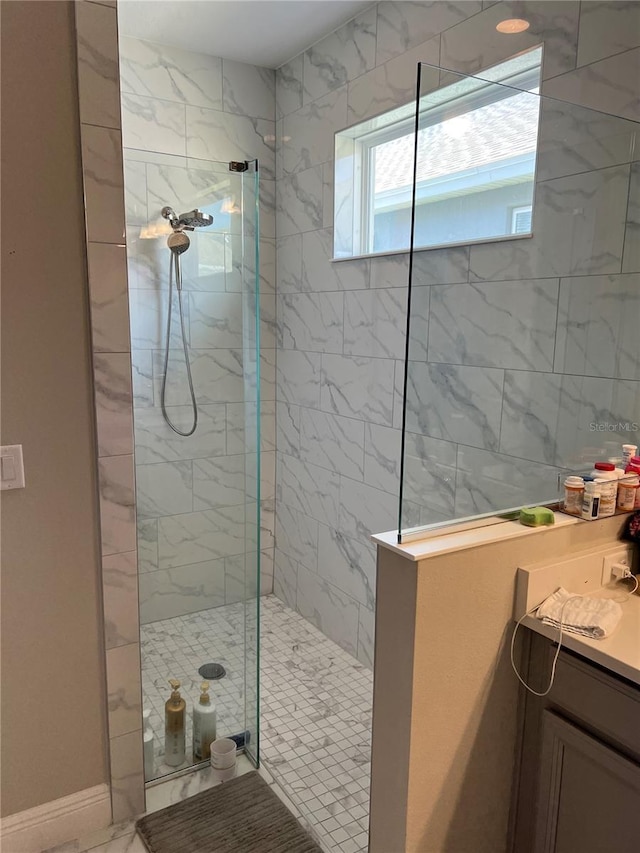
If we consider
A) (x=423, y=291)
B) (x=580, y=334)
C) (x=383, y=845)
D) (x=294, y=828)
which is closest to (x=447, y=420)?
(x=423, y=291)

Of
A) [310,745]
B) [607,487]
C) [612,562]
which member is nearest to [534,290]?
[607,487]

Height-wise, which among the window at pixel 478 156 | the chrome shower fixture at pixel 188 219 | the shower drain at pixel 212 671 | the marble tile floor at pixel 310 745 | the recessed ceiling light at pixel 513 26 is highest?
the recessed ceiling light at pixel 513 26

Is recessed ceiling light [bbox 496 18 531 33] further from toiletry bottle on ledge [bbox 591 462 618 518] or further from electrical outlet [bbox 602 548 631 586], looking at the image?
electrical outlet [bbox 602 548 631 586]

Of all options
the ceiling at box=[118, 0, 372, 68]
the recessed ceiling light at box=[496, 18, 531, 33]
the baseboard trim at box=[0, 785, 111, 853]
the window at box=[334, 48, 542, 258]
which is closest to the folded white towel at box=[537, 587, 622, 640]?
the window at box=[334, 48, 542, 258]

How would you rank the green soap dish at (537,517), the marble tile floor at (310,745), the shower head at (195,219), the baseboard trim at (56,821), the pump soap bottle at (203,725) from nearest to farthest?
the green soap dish at (537,517) → the baseboard trim at (56,821) → the marble tile floor at (310,745) → the shower head at (195,219) → the pump soap bottle at (203,725)

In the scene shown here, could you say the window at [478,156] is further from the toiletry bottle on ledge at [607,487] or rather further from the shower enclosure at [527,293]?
the toiletry bottle on ledge at [607,487]

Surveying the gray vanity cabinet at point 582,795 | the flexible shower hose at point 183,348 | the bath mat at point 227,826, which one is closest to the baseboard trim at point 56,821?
the bath mat at point 227,826

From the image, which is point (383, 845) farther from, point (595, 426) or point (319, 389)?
point (319, 389)

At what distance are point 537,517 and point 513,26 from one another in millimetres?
1620

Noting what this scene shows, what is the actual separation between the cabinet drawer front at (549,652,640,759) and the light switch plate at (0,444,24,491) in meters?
1.42

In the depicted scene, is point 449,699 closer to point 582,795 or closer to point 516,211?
point 582,795

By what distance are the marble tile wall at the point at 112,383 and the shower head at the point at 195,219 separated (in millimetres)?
408

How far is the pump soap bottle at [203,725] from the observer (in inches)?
87.0

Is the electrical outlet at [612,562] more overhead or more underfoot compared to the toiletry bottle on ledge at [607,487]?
more underfoot
